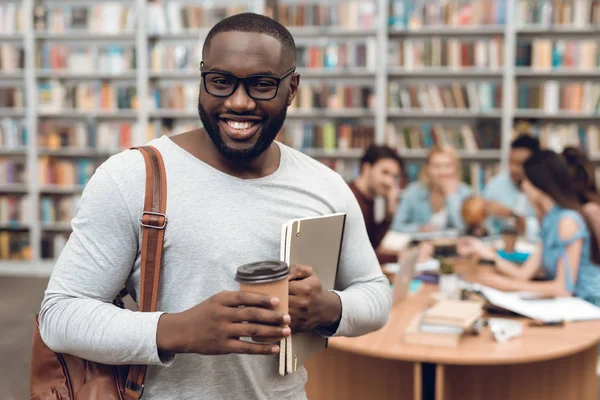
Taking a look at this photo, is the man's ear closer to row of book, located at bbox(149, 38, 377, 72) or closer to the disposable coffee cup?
the disposable coffee cup

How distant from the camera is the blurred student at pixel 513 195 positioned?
4.36 meters

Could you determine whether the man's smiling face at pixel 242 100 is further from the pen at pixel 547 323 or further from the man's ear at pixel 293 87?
the pen at pixel 547 323

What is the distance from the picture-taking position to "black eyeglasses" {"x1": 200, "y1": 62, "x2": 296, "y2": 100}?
107cm

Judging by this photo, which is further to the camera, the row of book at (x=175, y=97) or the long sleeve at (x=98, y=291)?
the row of book at (x=175, y=97)

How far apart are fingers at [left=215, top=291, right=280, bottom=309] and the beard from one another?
0.26 metres

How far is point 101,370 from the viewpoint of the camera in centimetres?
107

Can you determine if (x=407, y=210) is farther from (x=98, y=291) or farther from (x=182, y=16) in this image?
(x=98, y=291)

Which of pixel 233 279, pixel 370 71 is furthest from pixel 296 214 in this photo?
pixel 370 71

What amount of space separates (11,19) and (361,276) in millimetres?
5937

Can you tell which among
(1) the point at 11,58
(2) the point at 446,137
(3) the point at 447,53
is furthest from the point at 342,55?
(1) the point at 11,58

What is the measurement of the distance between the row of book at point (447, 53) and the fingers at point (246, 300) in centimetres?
510

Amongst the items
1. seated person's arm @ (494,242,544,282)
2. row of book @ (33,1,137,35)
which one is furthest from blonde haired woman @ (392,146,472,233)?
row of book @ (33,1,137,35)

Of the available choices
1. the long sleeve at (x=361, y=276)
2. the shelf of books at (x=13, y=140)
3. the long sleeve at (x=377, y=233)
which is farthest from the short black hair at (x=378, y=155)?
the shelf of books at (x=13, y=140)

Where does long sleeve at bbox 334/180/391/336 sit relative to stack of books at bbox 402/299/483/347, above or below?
above
